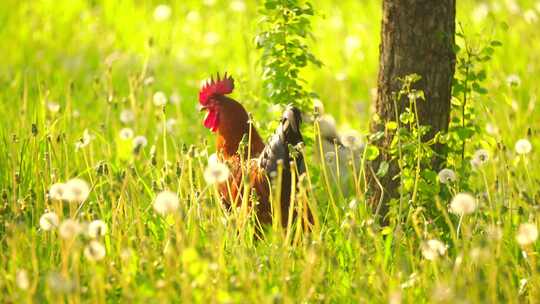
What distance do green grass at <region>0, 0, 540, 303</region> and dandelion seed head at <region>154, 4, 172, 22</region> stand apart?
0.10 metres

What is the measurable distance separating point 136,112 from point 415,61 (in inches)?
A: 71.7

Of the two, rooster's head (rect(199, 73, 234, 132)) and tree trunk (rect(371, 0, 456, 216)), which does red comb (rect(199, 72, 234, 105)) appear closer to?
rooster's head (rect(199, 73, 234, 132))

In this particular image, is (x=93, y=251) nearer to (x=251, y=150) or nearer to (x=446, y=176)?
(x=251, y=150)

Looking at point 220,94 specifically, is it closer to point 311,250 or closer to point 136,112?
point 136,112

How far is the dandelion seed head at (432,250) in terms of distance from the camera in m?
3.44

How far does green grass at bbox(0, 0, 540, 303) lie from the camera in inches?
137

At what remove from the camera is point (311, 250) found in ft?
11.2

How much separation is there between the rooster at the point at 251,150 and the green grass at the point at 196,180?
0.14 meters

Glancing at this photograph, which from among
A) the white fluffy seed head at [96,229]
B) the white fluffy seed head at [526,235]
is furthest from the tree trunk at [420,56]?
the white fluffy seed head at [96,229]

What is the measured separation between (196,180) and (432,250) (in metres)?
1.43

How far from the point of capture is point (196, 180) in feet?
15.0

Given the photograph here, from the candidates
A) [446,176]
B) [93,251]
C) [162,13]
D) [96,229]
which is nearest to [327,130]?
[446,176]

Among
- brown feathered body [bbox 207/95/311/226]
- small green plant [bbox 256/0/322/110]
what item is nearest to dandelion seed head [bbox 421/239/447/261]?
brown feathered body [bbox 207/95/311/226]

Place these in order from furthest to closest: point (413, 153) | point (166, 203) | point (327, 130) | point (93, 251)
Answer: point (327, 130)
point (413, 153)
point (166, 203)
point (93, 251)
